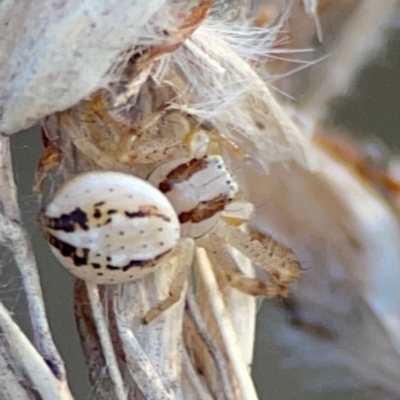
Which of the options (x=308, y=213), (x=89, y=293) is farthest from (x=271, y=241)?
(x=89, y=293)

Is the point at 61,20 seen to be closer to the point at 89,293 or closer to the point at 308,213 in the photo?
the point at 89,293

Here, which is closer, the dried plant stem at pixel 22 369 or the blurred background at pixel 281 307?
the dried plant stem at pixel 22 369

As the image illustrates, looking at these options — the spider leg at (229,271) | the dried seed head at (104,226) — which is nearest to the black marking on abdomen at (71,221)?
the dried seed head at (104,226)

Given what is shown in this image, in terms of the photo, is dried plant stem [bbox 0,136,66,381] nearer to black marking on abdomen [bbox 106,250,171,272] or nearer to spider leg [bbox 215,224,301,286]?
black marking on abdomen [bbox 106,250,171,272]

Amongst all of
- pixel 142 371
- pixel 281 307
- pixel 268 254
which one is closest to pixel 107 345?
pixel 142 371

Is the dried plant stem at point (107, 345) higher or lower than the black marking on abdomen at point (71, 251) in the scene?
lower

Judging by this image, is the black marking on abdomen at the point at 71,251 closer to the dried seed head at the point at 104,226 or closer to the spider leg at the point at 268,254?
the dried seed head at the point at 104,226
